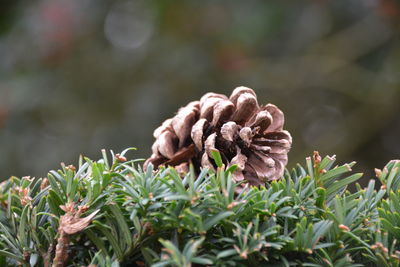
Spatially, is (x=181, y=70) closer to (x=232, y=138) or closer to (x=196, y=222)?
(x=232, y=138)

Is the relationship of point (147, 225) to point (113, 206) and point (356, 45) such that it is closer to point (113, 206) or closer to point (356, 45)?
point (113, 206)

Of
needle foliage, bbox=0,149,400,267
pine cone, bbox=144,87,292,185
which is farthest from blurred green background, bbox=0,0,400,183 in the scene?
needle foliage, bbox=0,149,400,267

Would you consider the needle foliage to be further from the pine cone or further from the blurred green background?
the blurred green background

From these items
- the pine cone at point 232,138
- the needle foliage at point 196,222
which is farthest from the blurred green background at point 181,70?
the needle foliage at point 196,222

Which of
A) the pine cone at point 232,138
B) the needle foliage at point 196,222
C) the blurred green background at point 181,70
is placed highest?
the blurred green background at point 181,70

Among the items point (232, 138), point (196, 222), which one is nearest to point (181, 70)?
point (232, 138)

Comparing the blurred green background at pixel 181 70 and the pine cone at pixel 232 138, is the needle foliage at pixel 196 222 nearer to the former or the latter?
the pine cone at pixel 232 138
